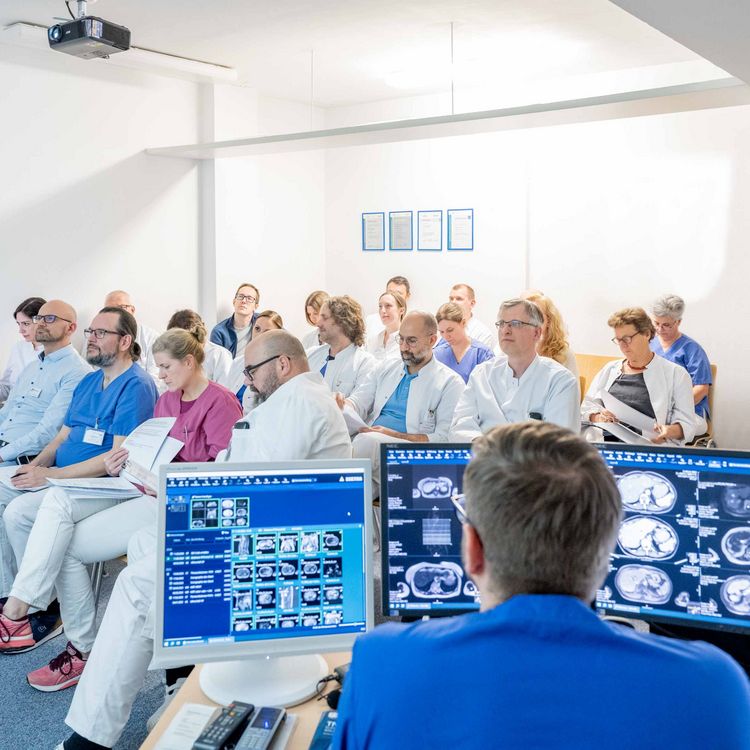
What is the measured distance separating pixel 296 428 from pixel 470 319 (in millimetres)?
4544

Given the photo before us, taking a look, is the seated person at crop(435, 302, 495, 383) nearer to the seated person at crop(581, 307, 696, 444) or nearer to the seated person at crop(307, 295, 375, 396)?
the seated person at crop(307, 295, 375, 396)

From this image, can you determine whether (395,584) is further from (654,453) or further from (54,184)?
(54,184)

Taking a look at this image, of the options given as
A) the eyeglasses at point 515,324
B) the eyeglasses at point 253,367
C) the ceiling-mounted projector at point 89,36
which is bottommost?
the eyeglasses at point 253,367

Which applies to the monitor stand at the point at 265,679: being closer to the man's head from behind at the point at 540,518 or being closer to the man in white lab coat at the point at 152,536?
the man in white lab coat at the point at 152,536

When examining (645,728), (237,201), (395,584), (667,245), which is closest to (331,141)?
(237,201)

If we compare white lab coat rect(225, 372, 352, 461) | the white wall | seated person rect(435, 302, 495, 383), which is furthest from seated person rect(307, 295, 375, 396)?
the white wall

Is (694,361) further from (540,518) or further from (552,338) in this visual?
(540,518)

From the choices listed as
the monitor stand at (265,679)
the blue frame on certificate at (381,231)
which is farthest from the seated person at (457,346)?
the monitor stand at (265,679)

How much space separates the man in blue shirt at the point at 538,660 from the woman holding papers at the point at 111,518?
216 centimetres

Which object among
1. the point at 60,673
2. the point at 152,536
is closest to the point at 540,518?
the point at 152,536

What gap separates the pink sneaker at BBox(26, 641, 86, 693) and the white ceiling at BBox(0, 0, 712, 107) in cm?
377

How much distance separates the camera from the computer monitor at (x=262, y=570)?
1.67 m

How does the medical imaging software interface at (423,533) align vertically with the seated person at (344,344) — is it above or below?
below

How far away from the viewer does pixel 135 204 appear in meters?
6.75
